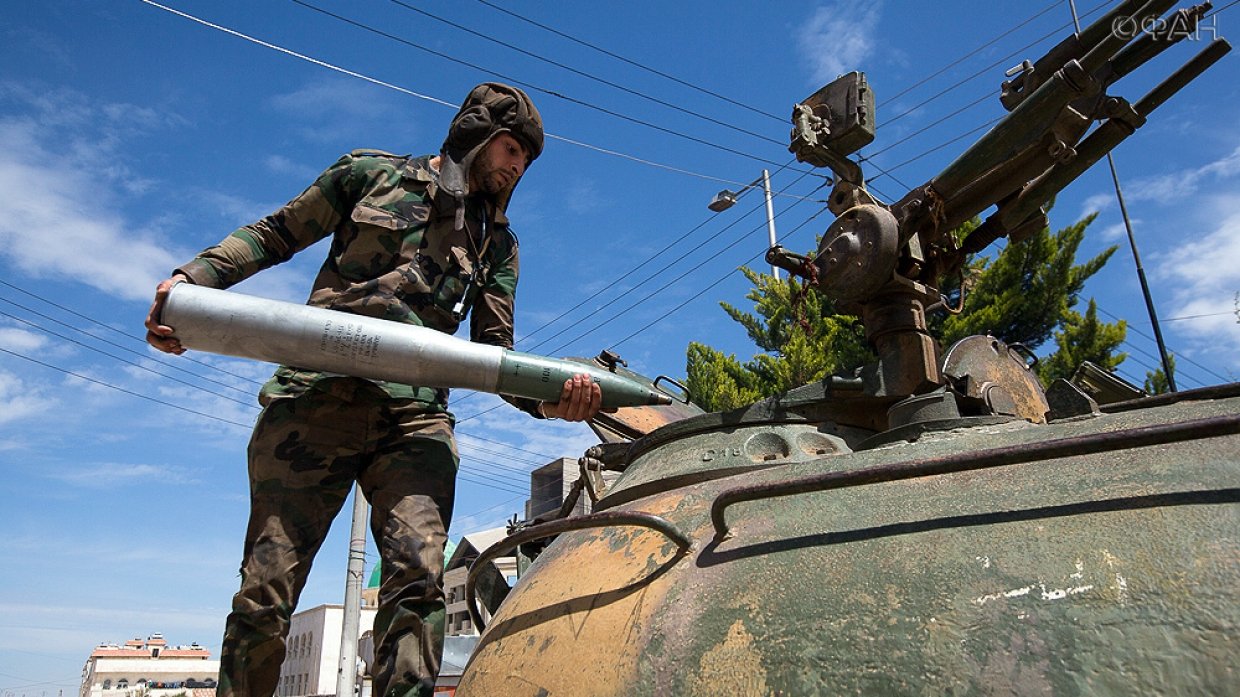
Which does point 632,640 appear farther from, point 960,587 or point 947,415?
point 947,415

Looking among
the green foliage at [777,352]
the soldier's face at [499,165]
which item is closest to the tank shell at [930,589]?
the soldier's face at [499,165]

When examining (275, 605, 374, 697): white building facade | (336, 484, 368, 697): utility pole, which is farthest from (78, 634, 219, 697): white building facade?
(336, 484, 368, 697): utility pole

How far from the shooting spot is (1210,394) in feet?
7.70

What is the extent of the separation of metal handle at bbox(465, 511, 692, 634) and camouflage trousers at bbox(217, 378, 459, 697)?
0.22 metres

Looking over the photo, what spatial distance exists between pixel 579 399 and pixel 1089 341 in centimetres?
1537

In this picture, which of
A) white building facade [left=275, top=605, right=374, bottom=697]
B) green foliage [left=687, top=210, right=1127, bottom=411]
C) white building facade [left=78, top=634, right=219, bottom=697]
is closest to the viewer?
green foliage [left=687, top=210, right=1127, bottom=411]

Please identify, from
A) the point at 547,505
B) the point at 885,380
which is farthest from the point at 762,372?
the point at 885,380

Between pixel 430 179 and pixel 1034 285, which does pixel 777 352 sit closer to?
pixel 1034 285

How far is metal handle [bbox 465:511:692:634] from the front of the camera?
7.40ft

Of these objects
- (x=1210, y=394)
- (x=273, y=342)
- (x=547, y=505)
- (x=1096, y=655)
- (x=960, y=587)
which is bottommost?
(x=1096, y=655)

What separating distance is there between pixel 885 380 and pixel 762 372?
47.4 feet

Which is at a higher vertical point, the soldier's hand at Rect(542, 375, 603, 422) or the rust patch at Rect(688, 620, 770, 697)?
the soldier's hand at Rect(542, 375, 603, 422)

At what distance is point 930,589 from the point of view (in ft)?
6.06

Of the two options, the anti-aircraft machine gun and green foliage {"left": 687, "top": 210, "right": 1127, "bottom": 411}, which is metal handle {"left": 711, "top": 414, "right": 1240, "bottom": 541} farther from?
green foliage {"left": 687, "top": 210, "right": 1127, "bottom": 411}
